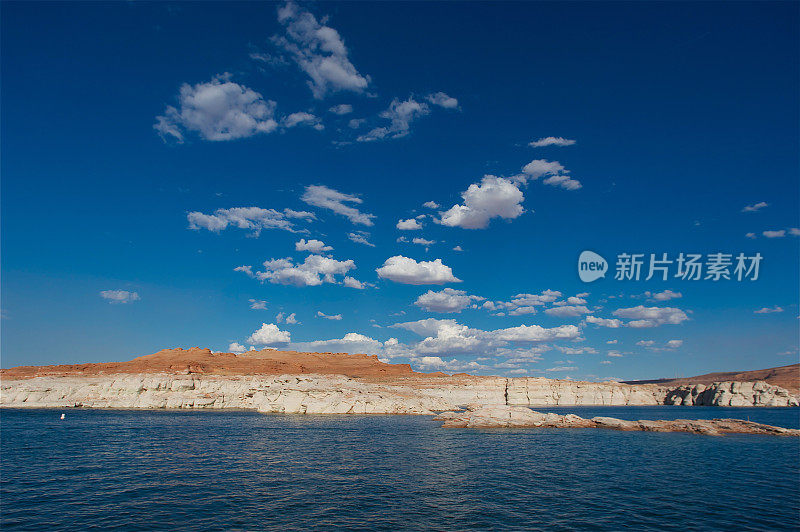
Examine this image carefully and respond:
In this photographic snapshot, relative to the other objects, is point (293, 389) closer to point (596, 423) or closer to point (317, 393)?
point (317, 393)

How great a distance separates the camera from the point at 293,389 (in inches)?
3831

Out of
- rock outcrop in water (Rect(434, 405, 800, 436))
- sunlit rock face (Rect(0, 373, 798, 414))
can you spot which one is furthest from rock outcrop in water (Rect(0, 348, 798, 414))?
rock outcrop in water (Rect(434, 405, 800, 436))

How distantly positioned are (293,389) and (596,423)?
2524 inches

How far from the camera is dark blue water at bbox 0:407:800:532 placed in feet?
73.9

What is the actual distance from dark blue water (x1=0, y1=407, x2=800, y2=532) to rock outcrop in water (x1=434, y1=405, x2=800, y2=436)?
787 centimetres

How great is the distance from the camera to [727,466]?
38750 millimetres

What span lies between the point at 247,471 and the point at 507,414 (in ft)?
173

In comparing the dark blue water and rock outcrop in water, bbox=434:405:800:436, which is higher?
the dark blue water

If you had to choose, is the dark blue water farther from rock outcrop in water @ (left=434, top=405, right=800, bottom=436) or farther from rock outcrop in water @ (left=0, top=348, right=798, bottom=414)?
rock outcrop in water @ (left=0, top=348, right=798, bottom=414)

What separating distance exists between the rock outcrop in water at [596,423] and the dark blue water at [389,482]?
310 inches

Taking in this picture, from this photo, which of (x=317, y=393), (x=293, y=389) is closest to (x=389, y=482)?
(x=317, y=393)

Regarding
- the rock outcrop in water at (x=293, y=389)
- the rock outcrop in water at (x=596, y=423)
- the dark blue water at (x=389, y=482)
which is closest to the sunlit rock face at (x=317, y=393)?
the rock outcrop in water at (x=293, y=389)

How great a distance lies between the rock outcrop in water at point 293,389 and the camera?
97125mm

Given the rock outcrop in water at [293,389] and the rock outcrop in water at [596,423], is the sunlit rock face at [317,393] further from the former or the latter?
the rock outcrop in water at [596,423]
